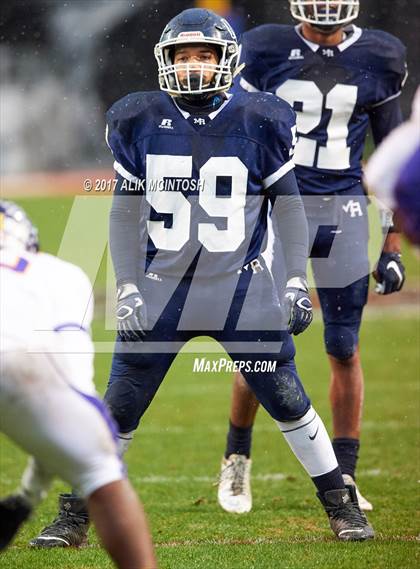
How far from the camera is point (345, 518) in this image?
3.27 meters

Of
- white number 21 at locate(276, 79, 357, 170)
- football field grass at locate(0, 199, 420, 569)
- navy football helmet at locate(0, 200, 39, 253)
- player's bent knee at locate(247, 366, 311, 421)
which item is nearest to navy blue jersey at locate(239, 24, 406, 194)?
white number 21 at locate(276, 79, 357, 170)

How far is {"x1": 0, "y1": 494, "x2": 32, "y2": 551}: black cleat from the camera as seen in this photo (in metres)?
2.43

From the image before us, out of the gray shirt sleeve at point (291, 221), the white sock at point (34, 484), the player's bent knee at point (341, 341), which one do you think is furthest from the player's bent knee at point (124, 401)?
the player's bent knee at point (341, 341)

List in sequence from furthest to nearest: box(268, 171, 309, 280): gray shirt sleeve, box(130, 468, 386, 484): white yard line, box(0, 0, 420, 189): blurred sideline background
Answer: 1. box(0, 0, 420, 189): blurred sideline background
2. box(130, 468, 386, 484): white yard line
3. box(268, 171, 309, 280): gray shirt sleeve

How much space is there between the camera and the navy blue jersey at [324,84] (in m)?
3.90

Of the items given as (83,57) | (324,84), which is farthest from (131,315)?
(83,57)

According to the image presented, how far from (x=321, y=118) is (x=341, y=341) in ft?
Answer: 2.52

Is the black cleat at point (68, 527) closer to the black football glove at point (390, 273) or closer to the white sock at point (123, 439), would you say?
the white sock at point (123, 439)

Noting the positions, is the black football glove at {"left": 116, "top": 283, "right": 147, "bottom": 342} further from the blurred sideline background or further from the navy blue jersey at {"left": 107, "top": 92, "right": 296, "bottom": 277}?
the blurred sideline background

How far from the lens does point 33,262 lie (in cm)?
242

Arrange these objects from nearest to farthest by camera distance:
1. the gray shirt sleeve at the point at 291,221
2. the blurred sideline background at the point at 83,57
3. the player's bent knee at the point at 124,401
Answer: the player's bent knee at the point at 124,401, the gray shirt sleeve at the point at 291,221, the blurred sideline background at the point at 83,57

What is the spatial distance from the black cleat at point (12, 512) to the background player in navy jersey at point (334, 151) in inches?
57.9

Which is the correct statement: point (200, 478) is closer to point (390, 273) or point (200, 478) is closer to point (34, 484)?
point (390, 273)

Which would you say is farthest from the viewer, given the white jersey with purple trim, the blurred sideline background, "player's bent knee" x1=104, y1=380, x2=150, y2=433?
the blurred sideline background
